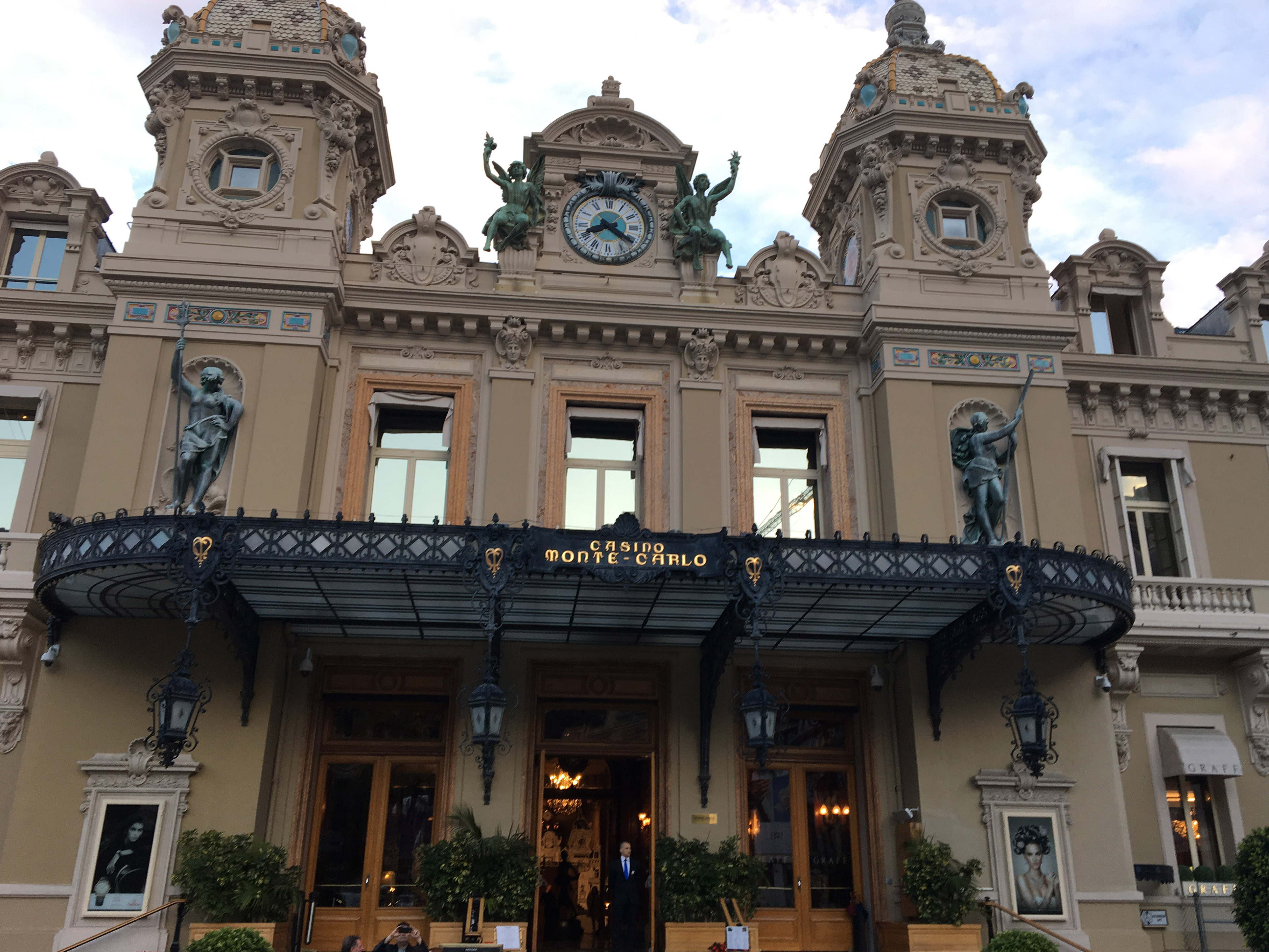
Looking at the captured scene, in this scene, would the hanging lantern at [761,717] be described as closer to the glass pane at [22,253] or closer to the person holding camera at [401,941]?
the person holding camera at [401,941]

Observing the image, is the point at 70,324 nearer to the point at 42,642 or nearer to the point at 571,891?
the point at 42,642

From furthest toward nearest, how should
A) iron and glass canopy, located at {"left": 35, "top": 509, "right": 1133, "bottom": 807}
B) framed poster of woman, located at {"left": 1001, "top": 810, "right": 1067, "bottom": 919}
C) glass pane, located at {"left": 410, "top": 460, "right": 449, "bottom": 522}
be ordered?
glass pane, located at {"left": 410, "top": 460, "right": 449, "bottom": 522}, framed poster of woman, located at {"left": 1001, "top": 810, "right": 1067, "bottom": 919}, iron and glass canopy, located at {"left": 35, "top": 509, "right": 1133, "bottom": 807}

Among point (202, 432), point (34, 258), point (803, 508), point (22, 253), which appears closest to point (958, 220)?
point (803, 508)

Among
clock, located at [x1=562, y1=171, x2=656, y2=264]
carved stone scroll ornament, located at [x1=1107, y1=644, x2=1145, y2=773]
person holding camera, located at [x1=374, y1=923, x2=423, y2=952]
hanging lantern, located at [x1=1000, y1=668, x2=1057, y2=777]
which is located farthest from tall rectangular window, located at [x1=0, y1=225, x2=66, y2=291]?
carved stone scroll ornament, located at [x1=1107, y1=644, x2=1145, y2=773]

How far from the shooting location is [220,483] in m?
16.8

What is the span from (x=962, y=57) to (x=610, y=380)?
1009 centimetres

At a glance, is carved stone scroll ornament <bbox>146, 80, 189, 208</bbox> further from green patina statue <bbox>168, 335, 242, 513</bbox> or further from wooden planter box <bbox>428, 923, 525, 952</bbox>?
wooden planter box <bbox>428, 923, 525, 952</bbox>

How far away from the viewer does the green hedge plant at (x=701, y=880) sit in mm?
14945

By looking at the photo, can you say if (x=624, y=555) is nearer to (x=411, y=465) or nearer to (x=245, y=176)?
(x=411, y=465)

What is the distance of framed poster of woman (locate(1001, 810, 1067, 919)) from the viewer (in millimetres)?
15828

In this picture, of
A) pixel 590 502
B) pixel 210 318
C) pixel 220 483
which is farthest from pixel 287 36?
pixel 590 502

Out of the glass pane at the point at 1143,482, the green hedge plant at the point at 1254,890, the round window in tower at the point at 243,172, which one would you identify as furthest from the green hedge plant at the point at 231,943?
the glass pane at the point at 1143,482

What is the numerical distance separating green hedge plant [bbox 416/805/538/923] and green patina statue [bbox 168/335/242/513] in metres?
6.26

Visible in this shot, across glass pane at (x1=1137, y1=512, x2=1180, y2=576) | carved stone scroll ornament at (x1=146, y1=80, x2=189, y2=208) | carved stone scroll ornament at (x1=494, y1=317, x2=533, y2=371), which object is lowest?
glass pane at (x1=1137, y1=512, x2=1180, y2=576)
